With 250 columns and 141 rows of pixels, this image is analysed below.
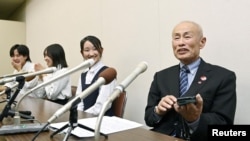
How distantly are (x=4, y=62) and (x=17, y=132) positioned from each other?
4.58 metres

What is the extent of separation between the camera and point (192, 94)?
1.47 m

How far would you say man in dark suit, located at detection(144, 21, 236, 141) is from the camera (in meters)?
1.32

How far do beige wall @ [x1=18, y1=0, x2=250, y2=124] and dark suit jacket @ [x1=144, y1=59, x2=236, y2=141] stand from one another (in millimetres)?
267

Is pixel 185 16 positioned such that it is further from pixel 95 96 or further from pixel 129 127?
pixel 129 127

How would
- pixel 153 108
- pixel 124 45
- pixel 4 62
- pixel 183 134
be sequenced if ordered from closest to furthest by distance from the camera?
1. pixel 183 134
2. pixel 153 108
3. pixel 124 45
4. pixel 4 62

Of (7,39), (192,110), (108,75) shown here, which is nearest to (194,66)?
(192,110)

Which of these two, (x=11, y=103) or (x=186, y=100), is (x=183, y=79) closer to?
(x=186, y=100)

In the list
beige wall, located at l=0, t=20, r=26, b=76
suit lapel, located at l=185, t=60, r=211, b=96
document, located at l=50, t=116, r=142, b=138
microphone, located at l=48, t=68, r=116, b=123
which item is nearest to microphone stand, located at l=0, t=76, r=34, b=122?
document, located at l=50, t=116, r=142, b=138

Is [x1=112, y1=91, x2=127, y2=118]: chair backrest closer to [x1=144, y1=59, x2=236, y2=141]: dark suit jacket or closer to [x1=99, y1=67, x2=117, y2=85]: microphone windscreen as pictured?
[x1=144, y1=59, x2=236, y2=141]: dark suit jacket

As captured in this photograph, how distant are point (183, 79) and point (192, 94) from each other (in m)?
0.14

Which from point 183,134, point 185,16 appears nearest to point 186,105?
point 183,134

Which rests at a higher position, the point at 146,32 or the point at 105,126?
the point at 146,32

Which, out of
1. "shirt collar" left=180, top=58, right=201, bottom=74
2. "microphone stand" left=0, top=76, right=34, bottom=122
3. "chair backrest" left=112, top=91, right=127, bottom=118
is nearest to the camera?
"microphone stand" left=0, top=76, right=34, bottom=122

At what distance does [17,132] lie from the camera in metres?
1.19
